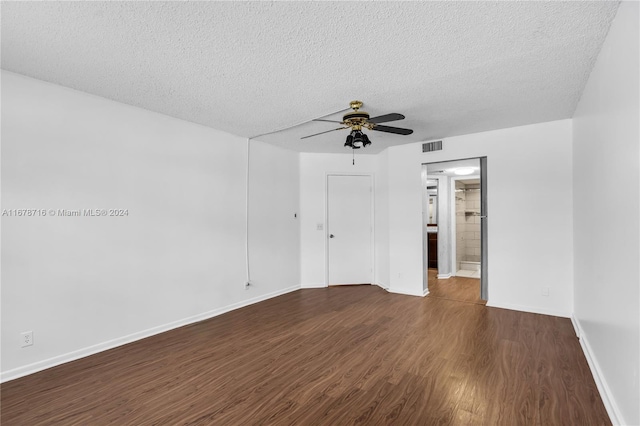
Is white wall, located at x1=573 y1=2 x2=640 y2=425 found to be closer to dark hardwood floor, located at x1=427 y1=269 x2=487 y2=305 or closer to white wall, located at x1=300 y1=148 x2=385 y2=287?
dark hardwood floor, located at x1=427 y1=269 x2=487 y2=305

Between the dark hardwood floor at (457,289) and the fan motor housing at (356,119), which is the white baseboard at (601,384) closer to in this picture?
the dark hardwood floor at (457,289)

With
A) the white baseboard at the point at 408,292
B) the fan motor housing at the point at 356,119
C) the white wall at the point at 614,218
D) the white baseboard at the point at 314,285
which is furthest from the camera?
the white baseboard at the point at 314,285

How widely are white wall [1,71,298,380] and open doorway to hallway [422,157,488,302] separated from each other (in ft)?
11.4

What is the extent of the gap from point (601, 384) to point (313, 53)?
324 cm

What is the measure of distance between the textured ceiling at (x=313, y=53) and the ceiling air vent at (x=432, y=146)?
1263mm

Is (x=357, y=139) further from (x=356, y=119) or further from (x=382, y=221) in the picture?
(x=382, y=221)

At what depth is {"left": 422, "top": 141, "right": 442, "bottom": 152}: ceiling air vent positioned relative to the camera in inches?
193

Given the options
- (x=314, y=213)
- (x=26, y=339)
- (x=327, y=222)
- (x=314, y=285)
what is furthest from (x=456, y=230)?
(x=26, y=339)

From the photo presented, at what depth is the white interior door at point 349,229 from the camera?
5.96 metres

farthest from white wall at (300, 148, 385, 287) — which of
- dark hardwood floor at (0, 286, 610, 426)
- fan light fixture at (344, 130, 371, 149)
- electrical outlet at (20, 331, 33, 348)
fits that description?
electrical outlet at (20, 331, 33, 348)

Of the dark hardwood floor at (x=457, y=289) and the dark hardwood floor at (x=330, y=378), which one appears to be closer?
the dark hardwood floor at (x=330, y=378)

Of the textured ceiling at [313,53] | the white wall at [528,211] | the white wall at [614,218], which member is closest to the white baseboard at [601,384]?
the white wall at [614,218]

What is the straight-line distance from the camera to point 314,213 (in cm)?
589

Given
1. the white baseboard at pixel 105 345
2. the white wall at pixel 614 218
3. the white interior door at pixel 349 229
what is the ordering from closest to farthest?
the white wall at pixel 614 218 → the white baseboard at pixel 105 345 → the white interior door at pixel 349 229
